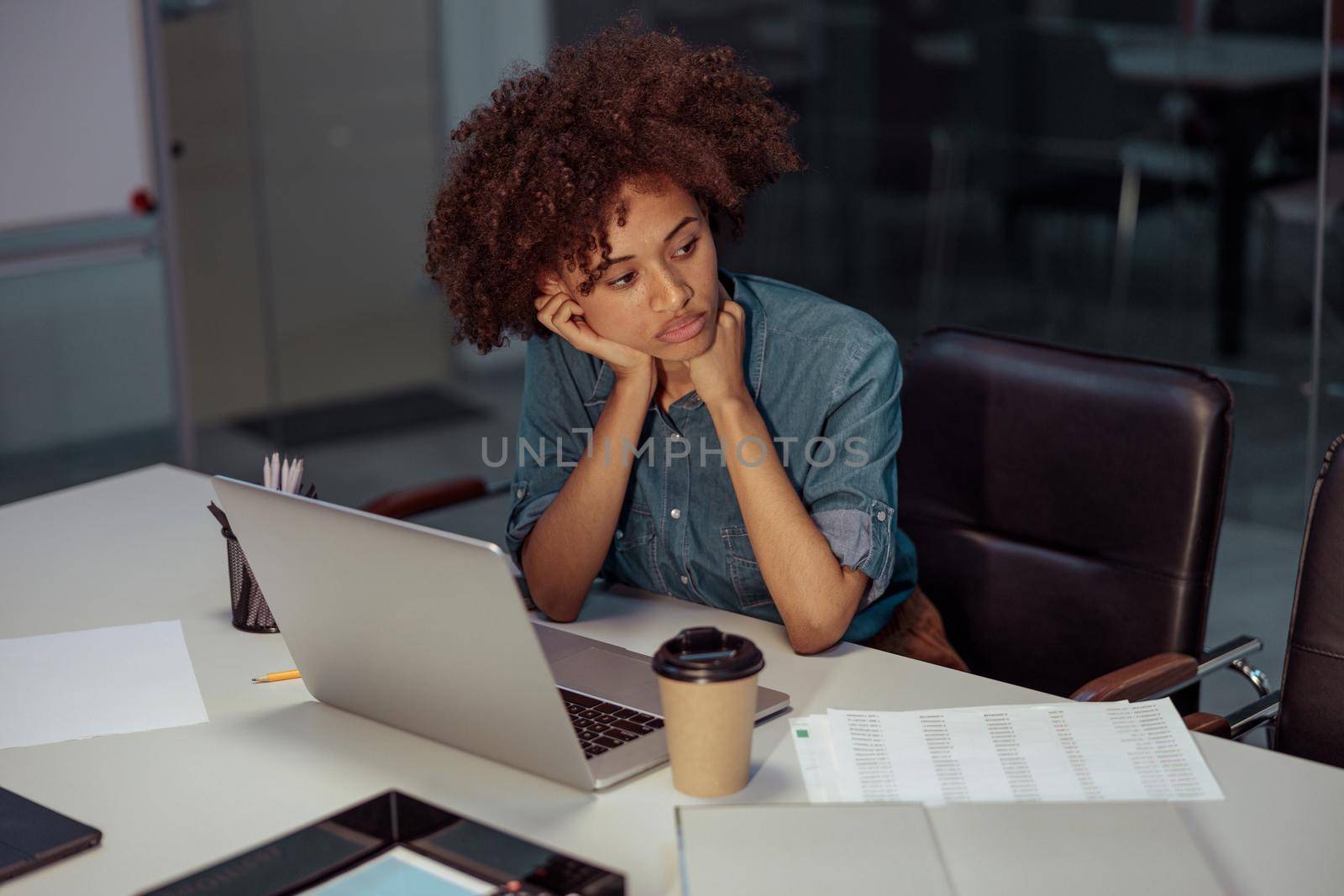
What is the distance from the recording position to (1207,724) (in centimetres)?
155

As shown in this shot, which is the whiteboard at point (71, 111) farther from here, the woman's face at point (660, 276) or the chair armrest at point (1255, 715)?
the chair armrest at point (1255, 715)

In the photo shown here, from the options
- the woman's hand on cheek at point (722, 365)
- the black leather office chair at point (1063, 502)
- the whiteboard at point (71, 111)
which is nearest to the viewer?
the woman's hand on cheek at point (722, 365)

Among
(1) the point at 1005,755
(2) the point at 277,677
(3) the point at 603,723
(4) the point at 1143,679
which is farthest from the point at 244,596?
(4) the point at 1143,679

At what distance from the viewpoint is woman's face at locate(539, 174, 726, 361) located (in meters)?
1.71

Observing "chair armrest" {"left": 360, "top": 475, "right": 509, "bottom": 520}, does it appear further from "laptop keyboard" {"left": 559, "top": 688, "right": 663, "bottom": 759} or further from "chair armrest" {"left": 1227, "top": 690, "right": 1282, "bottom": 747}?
"chair armrest" {"left": 1227, "top": 690, "right": 1282, "bottom": 747}

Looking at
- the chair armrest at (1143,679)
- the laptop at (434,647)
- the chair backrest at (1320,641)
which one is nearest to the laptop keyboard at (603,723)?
the laptop at (434,647)

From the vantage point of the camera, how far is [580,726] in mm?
1442

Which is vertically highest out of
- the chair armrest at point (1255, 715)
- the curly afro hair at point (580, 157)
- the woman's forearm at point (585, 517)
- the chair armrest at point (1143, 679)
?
the curly afro hair at point (580, 157)

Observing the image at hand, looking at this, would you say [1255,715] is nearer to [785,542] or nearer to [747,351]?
[785,542]

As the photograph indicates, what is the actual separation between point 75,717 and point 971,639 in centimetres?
114

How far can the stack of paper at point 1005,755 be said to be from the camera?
131 cm

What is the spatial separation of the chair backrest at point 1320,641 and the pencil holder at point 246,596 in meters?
1.11

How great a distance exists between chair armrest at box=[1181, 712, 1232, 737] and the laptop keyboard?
54 cm

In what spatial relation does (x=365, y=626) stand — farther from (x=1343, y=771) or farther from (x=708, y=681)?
(x=1343, y=771)
